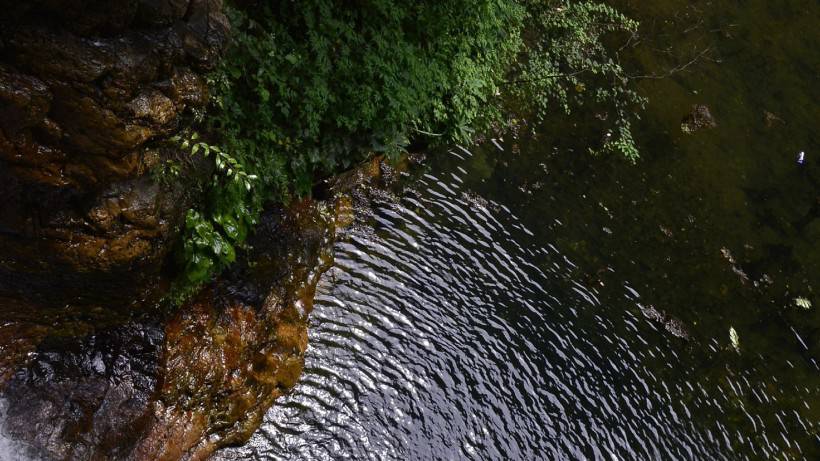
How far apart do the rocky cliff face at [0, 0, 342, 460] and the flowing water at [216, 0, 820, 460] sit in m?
1.03

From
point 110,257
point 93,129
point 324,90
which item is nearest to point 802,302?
point 324,90

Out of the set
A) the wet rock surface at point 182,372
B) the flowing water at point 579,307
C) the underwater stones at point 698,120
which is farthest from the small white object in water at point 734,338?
the wet rock surface at point 182,372

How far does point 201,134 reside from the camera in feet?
25.6

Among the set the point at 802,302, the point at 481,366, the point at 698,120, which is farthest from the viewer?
the point at 698,120

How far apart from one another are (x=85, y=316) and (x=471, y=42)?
890 cm

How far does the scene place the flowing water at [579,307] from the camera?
10.3 meters

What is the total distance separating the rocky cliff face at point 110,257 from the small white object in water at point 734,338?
11.8 metres

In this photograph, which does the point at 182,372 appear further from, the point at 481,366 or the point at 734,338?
the point at 734,338

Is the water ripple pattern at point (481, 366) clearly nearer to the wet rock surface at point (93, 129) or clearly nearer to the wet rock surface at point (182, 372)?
the wet rock surface at point (182, 372)

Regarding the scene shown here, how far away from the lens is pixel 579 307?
46.2 feet

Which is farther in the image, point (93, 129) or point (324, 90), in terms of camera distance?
point (324, 90)

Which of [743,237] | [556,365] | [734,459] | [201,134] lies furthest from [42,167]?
[743,237]

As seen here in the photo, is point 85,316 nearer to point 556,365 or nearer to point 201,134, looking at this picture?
point 201,134

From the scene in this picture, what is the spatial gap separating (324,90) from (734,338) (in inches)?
501
